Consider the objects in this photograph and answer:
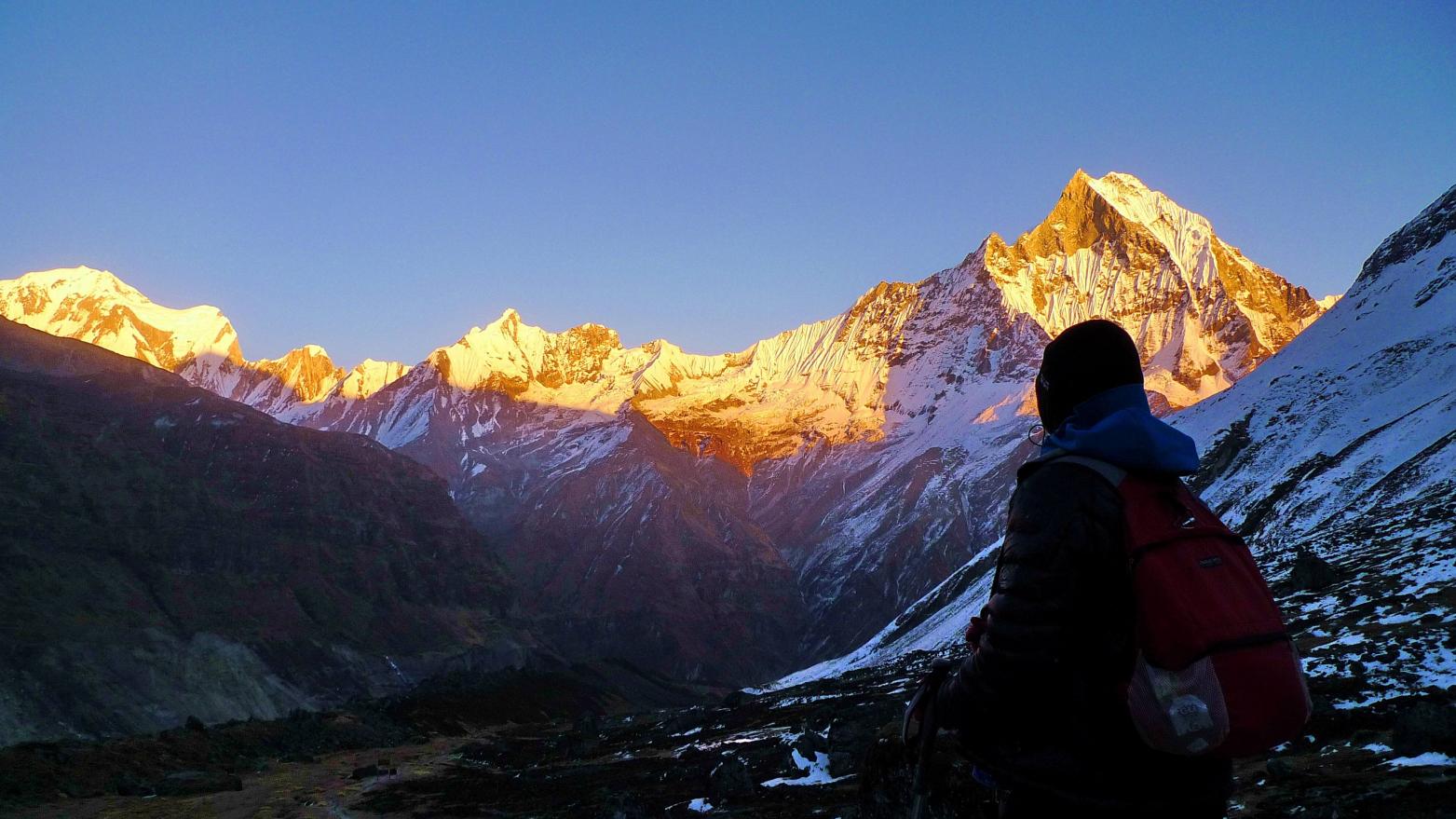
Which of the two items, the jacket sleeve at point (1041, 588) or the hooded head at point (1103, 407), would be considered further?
the hooded head at point (1103, 407)

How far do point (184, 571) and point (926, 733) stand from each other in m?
157

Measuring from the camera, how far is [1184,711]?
3.91 metres

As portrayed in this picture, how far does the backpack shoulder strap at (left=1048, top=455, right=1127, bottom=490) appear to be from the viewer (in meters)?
4.32

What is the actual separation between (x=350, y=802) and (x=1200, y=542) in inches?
1534

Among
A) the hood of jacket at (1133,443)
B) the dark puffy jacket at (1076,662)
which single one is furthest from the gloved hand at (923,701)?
the hood of jacket at (1133,443)

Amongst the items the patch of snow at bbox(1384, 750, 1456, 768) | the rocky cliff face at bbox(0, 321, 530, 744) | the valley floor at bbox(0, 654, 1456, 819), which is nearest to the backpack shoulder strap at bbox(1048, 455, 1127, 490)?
the valley floor at bbox(0, 654, 1456, 819)

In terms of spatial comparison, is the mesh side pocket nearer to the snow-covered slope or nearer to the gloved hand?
the gloved hand

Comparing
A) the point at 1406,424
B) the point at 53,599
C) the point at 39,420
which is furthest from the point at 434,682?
the point at 1406,424

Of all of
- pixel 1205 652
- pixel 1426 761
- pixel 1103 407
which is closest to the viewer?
pixel 1205 652

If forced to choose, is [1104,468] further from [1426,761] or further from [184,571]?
[184,571]

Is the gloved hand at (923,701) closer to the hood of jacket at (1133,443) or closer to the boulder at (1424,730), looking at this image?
the hood of jacket at (1133,443)

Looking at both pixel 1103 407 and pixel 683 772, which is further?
pixel 683 772

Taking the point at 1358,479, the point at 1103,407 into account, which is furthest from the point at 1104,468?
the point at 1358,479

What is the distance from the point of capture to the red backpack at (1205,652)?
3.88m
